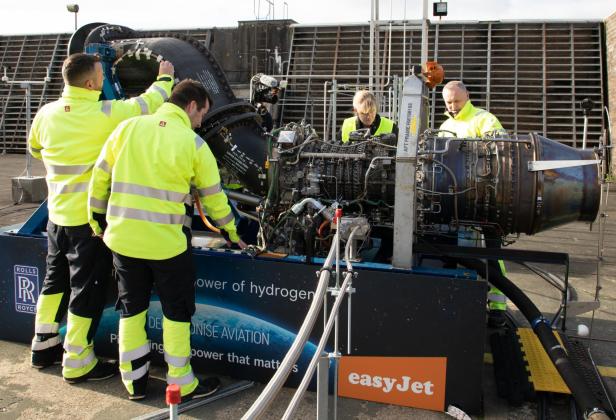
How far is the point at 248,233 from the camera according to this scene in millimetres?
4840

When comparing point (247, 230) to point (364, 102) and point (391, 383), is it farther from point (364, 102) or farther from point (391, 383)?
point (391, 383)

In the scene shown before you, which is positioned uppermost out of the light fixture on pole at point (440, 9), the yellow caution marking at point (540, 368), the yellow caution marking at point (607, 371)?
the light fixture on pole at point (440, 9)

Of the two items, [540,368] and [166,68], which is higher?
[166,68]

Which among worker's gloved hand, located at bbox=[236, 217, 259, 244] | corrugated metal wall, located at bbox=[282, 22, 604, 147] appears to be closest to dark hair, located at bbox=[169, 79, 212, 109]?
worker's gloved hand, located at bbox=[236, 217, 259, 244]

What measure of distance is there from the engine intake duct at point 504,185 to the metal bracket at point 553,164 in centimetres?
3

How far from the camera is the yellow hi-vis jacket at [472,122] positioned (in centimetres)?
450

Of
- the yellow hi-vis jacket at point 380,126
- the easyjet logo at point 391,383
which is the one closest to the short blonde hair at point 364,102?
the yellow hi-vis jacket at point 380,126

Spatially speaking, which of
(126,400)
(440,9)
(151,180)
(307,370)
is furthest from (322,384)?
(440,9)

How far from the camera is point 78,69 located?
137 inches

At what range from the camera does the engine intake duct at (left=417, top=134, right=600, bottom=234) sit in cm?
338

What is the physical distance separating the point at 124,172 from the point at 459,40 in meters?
15.4

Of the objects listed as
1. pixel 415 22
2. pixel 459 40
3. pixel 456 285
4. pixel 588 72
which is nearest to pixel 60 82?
pixel 415 22

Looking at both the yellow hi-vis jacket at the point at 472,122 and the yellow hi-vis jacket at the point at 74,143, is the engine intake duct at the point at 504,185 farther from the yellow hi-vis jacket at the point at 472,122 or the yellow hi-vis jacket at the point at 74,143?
the yellow hi-vis jacket at the point at 74,143

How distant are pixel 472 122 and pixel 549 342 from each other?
6.53ft
